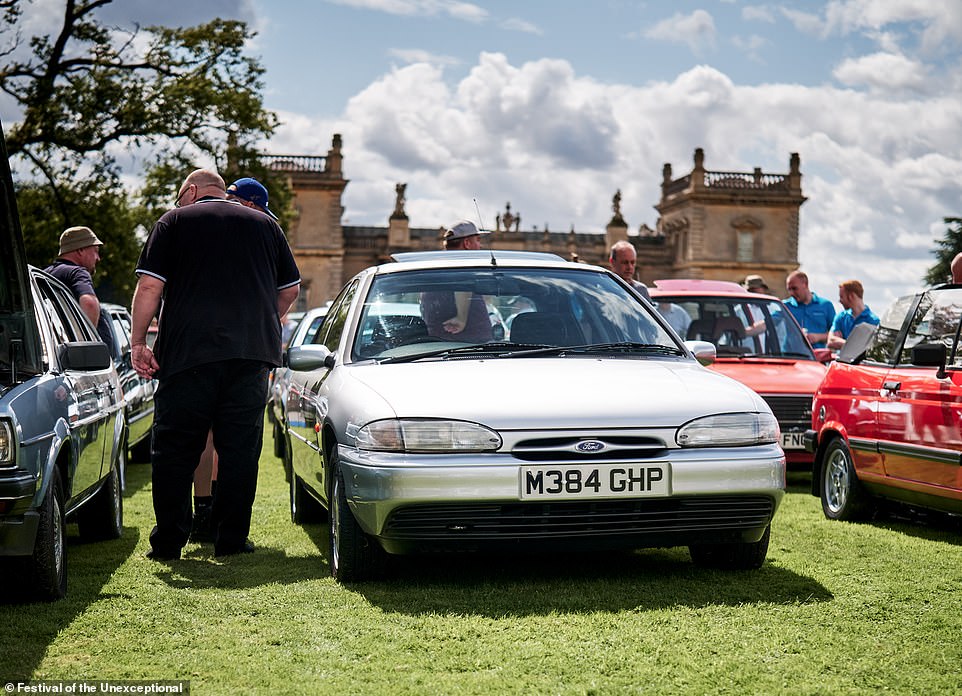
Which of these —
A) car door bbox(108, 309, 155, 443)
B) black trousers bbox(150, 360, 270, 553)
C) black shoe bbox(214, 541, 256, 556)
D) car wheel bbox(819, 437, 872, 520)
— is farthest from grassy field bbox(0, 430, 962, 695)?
car door bbox(108, 309, 155, 443)

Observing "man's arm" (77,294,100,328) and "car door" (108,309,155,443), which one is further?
"car door" (108,309,155,443)

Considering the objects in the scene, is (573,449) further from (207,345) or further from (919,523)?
(919,523)

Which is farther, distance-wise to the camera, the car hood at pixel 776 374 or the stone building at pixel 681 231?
the stone building at pixel 681 231

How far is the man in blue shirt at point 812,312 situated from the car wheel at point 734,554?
762 cm

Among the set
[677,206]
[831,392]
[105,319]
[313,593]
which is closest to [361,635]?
[313,593]

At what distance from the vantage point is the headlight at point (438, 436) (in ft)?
16.5

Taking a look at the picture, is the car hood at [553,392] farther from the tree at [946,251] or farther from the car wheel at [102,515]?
the tree at [946,251]

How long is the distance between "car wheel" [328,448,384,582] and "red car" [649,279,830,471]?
5656 mm

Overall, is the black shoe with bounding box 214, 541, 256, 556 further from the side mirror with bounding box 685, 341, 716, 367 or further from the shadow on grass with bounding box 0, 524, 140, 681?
the side mirror with bounding box 685, 341, 716, 367

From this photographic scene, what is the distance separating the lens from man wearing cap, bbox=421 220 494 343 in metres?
6.14

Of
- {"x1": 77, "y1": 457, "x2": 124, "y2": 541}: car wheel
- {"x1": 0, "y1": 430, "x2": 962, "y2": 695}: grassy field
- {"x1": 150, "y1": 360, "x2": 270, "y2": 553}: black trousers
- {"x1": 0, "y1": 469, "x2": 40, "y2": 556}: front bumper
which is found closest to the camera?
{"x1": 0, "y1": 430, "x2": 962, "y2": 695}: grassy field

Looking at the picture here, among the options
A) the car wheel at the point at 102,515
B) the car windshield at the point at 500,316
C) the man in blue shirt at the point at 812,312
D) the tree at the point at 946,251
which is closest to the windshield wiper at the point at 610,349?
the car windshield at the point at 500,316

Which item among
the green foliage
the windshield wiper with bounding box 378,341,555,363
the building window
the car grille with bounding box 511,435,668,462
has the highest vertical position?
the building window

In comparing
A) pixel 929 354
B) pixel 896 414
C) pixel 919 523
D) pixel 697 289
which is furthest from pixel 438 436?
pixel 697 289
